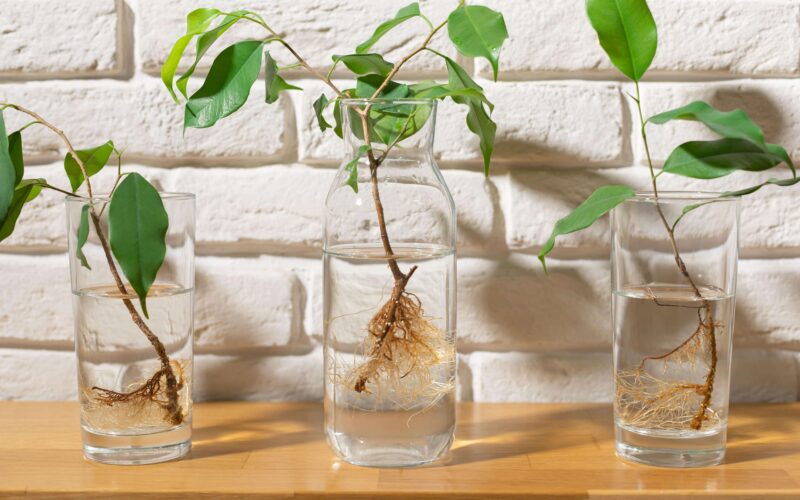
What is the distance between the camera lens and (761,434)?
0.81 metres

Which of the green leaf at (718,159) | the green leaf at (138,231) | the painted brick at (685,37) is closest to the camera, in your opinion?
the green leaf at (138,231)

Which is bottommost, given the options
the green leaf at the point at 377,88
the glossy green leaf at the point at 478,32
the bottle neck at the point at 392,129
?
the bottle neck at the point at 392,129

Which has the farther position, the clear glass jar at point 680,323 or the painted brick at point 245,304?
the painted brick at point 245,304

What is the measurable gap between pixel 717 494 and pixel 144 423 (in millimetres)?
443

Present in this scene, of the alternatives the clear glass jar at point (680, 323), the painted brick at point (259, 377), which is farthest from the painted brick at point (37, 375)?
the clear glass jar at point (680, 323)

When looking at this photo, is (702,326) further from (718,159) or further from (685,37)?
(685,37)

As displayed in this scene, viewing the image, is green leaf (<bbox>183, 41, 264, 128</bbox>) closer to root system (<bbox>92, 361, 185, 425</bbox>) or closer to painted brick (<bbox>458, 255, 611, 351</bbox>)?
root system (<bbox>92, 361, 185, 425</bbox>)

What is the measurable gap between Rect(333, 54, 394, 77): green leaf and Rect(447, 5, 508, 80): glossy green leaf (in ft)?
0.30

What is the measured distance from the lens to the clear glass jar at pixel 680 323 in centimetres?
73

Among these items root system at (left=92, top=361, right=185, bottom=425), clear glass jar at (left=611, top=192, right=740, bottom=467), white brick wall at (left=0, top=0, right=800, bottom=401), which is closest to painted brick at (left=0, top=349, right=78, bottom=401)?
white brick wall at (left=0, top=0, right=800, bottom=401)

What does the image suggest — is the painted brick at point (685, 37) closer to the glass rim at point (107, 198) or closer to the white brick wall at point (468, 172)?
the white brick wall at point (468, 172)

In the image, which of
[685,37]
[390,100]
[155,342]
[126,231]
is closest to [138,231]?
[126,231]

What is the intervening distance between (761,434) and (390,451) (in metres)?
0.34

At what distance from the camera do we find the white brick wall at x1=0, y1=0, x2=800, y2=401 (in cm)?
90
